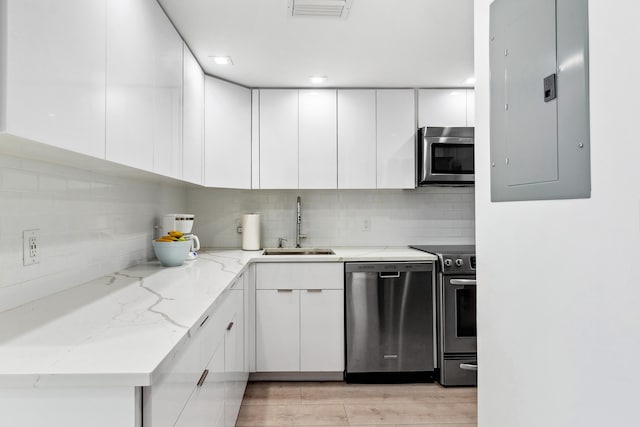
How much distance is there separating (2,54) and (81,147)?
1.13 feet

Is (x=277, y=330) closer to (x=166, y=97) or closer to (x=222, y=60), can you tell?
(x=166, y=97)

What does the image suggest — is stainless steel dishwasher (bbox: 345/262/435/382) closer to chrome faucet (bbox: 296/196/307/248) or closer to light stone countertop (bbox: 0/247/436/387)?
chrome faucet (bbox: 296/196/307/248)

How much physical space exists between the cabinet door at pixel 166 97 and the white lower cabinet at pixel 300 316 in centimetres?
109

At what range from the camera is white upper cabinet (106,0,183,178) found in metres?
1.34

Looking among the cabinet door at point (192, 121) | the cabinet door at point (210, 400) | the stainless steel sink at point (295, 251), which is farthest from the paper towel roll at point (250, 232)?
the cabinet door at point (210, 400)

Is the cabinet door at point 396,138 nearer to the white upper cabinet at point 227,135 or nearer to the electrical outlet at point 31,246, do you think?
the white upper cabinet at point 227,135

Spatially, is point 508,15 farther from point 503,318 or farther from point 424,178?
point 424,178

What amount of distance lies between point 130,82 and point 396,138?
2.14 metres

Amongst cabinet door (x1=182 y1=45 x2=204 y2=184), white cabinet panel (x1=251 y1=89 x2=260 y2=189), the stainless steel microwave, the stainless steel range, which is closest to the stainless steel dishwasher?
the stainless steel range

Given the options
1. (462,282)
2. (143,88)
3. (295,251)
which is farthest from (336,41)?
(462,282)

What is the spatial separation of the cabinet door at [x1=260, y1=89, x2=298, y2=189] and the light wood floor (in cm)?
156

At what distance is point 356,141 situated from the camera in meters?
3.09

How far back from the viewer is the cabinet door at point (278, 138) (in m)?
3.06

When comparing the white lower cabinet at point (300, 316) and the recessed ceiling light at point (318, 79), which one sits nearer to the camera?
the white lower cabinet at point (300, 316)
